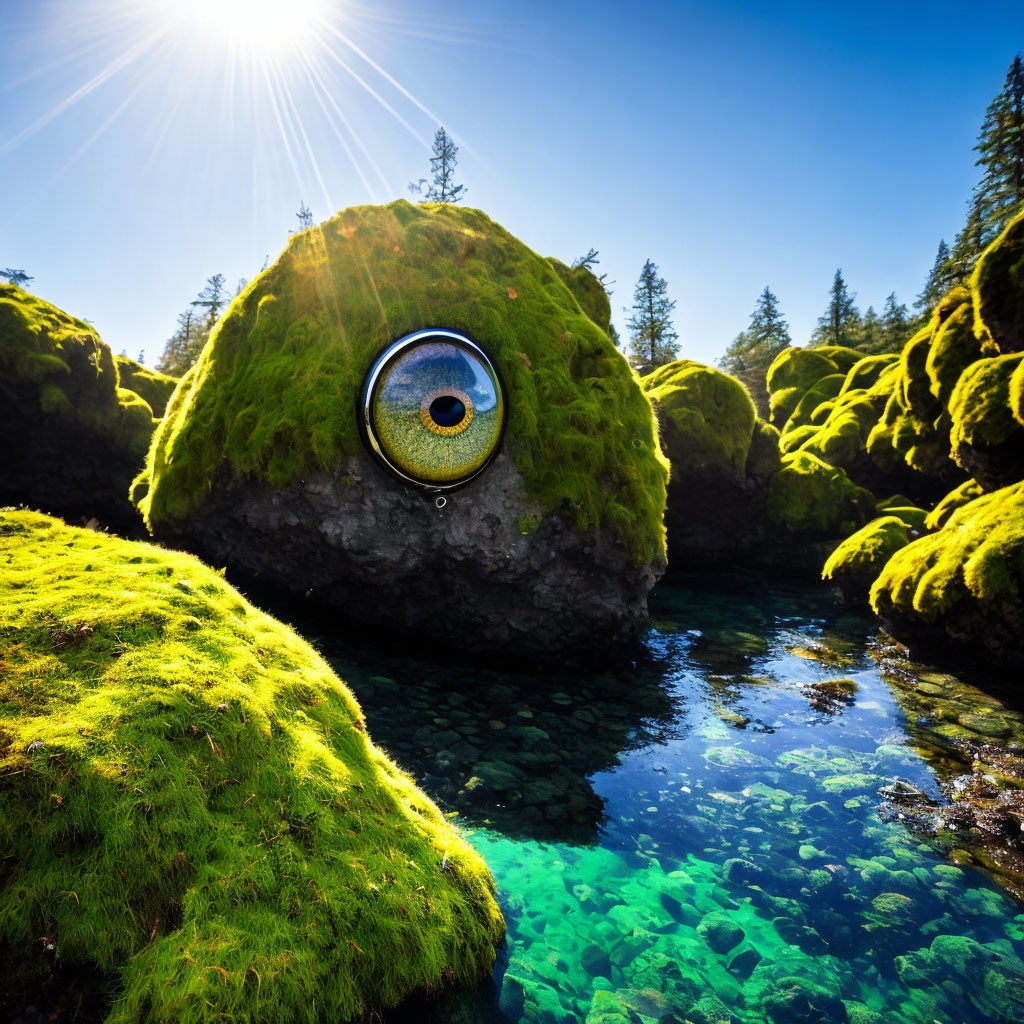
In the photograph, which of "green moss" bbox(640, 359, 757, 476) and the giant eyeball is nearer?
the giant eyeball

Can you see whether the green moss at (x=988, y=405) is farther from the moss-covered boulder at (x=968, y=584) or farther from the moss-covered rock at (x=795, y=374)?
the moss-covered rock at (x=795, y=374)

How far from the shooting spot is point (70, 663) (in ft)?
11.3

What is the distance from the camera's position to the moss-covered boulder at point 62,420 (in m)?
18.4

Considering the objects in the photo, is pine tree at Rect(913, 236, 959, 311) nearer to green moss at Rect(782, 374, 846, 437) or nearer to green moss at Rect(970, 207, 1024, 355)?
green moss at Rect(782, 374, 846, 437)

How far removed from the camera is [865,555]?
16.1 m

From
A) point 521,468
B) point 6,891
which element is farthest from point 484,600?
point 6,891

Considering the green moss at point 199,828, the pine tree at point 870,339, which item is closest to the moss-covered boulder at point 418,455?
the green moss at point 199,828

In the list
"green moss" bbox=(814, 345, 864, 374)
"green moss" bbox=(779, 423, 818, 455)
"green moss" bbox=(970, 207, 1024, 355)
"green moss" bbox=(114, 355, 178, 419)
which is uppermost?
"green moss" bbox=(814, 345, 864, 374)

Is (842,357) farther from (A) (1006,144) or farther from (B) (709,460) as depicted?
(B) (709,460)

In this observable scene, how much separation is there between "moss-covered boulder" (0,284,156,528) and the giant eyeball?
52.2 ft

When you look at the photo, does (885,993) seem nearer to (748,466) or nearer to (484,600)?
(484,600)

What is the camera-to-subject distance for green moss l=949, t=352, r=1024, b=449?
11.3 metres

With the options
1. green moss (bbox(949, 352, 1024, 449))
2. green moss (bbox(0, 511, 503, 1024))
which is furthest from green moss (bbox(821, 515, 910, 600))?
green moss (bbox(0, 511, 503, 1024))

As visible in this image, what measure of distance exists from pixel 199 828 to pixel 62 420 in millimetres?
22353
